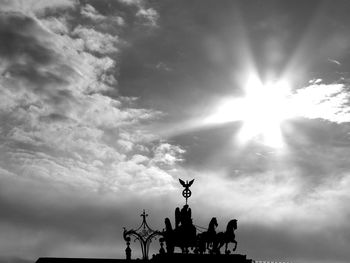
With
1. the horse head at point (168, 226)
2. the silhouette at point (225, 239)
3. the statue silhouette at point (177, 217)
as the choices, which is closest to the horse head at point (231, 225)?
the silhouette at point (225, 239)

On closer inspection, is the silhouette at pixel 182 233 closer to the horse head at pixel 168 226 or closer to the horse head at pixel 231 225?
the horse head at pixel 168 226

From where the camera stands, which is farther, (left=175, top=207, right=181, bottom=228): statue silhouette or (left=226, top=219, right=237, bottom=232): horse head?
(left=226, top=219, right=237, bottom=232): horse head

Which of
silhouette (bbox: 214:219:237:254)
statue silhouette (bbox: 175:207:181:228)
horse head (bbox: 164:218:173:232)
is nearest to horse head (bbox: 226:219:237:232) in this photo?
silhouette (bbox: 214:219:237:254)

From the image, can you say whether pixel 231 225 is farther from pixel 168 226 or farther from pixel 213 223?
pixel 168 226

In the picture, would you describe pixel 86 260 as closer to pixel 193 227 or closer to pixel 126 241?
pixel 126 241

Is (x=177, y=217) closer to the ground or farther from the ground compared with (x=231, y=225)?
farther from the ground

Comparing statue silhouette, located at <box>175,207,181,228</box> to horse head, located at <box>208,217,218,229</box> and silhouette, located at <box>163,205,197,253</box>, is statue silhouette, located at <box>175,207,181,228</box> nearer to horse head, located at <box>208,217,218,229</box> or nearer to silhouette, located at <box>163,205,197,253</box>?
silhouette, located at <box>163,205,197,253</box>

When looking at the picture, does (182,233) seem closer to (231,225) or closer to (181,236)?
(181,236)

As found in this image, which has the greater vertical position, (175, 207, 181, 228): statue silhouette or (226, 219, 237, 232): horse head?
(175, 207, 181, 228): statue silhouette

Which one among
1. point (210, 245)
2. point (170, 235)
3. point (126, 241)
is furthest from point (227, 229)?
point (126, 241)

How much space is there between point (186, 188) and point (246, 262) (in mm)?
6537

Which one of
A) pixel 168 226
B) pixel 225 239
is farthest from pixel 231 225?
pixel 168 226

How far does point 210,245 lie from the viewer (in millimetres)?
36344

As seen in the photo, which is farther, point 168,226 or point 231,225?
point 231,225
